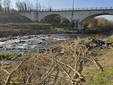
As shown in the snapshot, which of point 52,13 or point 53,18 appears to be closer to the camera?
point 52,13

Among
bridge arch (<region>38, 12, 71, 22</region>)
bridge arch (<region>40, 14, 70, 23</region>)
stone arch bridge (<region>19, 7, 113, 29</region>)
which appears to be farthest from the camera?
bridge arch (<region>40, 14, 70, 23</region>)

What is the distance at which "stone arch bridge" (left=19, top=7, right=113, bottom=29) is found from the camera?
6653cm

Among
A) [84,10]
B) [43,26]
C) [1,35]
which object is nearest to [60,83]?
[1,35]

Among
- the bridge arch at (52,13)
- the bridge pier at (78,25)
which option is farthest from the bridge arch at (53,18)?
the bridge pier at (78,25)

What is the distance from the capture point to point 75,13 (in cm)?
7406

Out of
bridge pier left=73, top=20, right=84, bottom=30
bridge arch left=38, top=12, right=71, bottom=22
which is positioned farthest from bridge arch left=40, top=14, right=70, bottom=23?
bridge pier left=73, top=20, right=84, bottom=30

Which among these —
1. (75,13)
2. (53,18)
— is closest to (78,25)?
(75,13)

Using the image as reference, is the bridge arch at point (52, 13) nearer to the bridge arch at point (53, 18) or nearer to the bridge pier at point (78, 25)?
the bridge arch at point (53, 18)

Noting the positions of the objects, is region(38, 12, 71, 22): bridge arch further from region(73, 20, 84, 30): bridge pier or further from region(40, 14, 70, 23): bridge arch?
region(73, 20, 84, 30): bridge pier

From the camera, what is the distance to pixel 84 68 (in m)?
11.9

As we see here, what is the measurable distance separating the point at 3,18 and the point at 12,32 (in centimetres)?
2278

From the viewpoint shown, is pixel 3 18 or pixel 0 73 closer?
pixel 0 73

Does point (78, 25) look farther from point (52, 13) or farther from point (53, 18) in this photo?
point (53, 18)

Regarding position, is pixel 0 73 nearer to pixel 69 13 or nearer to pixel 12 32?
pixel 12 32
